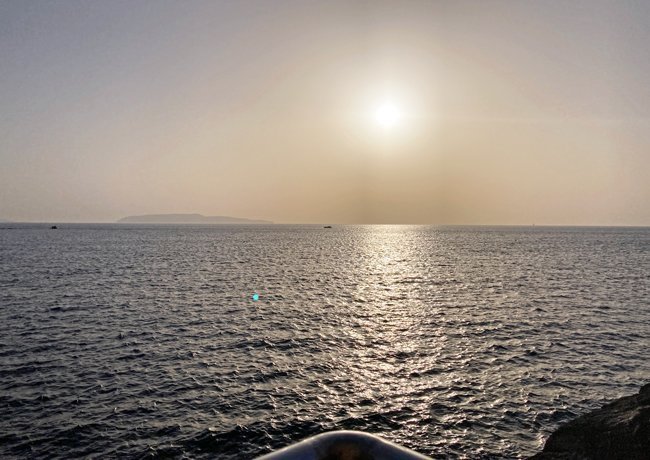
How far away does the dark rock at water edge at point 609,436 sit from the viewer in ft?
34.8

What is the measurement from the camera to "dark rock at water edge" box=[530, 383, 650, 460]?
10.6 metres

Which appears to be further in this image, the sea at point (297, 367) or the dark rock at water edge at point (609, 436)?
the sea at point (297, 367)

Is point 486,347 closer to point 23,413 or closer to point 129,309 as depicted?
point 23,413

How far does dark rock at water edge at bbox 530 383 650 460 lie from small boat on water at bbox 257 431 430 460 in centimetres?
777

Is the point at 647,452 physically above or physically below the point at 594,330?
Answer: above

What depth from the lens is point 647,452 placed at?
1005 cm

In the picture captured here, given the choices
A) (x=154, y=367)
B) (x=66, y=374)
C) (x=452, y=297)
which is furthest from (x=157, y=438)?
(x=452, y=297)

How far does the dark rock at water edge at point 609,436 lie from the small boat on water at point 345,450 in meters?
7.77

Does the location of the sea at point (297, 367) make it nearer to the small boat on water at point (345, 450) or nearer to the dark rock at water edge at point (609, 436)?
the dark rock at water edge at point (609, 436)

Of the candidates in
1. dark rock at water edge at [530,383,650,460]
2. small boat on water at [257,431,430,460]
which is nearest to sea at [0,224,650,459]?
dark rock at water edge at [530,383,650,460]

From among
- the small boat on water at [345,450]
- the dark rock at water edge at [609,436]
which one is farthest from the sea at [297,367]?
the small boat on water at [345,450]

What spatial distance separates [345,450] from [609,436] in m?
9.59

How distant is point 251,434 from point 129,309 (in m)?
30.9

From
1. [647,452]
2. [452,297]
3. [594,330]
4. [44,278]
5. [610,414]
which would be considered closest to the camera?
[647,452]
